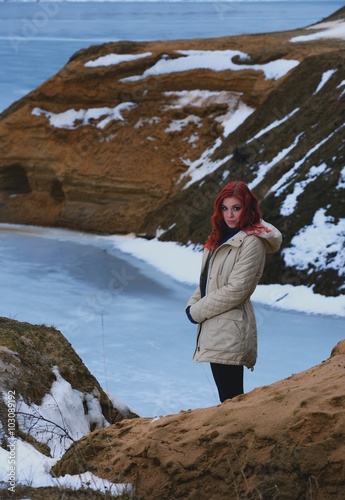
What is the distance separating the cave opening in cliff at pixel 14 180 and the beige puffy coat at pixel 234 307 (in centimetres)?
2244

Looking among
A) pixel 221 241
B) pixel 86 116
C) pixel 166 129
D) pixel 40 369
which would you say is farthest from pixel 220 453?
pixel 86 116

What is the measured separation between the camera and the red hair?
A: 5.15 meters

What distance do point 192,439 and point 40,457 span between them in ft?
2.98

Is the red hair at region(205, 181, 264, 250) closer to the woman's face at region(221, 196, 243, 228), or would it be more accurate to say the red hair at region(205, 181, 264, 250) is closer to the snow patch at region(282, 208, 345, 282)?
the woman's face at region(221, 196, 243, 228)

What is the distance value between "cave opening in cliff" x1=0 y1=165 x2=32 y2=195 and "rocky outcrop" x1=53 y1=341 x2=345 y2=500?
75.6 feet

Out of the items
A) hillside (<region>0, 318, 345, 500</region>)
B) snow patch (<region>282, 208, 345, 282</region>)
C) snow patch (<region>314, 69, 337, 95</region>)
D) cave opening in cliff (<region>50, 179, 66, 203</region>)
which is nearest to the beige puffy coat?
hillside (<region>0, 318, 345, 500</region>)

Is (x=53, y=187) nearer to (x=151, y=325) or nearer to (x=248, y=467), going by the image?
(x=151, y=325)

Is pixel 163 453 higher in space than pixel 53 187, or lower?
lower

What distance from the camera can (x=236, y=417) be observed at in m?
4.39

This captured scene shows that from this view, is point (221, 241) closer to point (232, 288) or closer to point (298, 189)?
point (232, 288)

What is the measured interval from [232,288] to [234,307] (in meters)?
0.12

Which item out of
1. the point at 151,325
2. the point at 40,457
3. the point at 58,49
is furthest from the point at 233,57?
the point at 58,49

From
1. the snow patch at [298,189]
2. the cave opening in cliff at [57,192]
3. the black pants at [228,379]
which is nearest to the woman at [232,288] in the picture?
the black pants at [228,379]

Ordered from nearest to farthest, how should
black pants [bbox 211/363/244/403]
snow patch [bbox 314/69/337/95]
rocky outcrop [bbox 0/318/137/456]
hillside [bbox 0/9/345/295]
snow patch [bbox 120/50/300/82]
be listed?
black pants [bbox 211/363/244/403]
rocky outcrop [bbox 0/318/137/456]
hillside [bbox 0/9/345/295]
snow patch [bbox 314/69/337/95]
snow patch [bbox 120/50/300/82]
